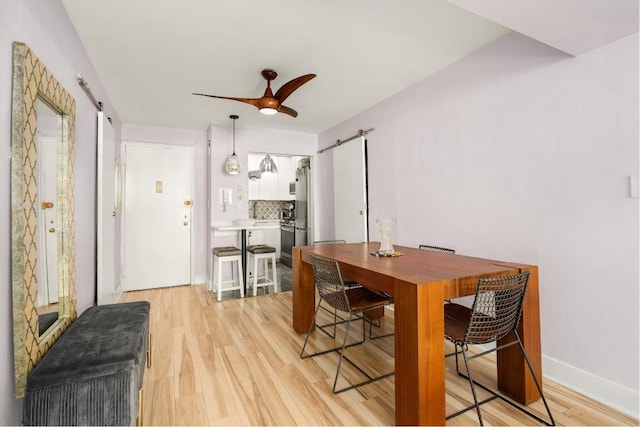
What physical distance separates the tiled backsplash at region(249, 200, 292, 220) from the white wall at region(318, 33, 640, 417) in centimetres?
453

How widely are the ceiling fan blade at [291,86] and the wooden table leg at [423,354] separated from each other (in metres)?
1.83

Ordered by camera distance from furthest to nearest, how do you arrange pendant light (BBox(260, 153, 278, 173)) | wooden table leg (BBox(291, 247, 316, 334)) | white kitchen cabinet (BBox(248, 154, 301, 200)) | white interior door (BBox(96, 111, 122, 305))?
white kitchen cabinet (BBox(248, 154, 301, 200)), pendant light (BBox(260, 153, 278, 173)), wooden table leg (BBox(291, 247, 316, 334)), white interior door (BBox(96, 111, 122, 305))

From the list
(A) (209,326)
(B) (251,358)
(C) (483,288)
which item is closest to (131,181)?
(A) (209,326)

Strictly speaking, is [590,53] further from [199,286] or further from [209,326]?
[199,286]

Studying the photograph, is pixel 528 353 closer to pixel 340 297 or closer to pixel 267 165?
pixel 340 297

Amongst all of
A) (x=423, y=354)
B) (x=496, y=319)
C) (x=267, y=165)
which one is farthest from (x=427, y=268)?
(x=267, y=165)

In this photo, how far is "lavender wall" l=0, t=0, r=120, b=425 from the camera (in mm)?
1202

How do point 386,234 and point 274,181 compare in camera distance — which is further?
point 274,181

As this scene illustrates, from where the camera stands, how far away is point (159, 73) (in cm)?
281

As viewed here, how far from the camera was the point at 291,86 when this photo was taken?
8.50 feet

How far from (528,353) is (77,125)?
334 cm

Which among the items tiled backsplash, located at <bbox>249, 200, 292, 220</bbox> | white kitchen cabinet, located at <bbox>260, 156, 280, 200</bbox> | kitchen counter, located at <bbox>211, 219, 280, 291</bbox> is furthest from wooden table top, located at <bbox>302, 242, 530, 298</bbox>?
tiled backsplash, located at <bbox>249, 200, 292, 220</bbox>

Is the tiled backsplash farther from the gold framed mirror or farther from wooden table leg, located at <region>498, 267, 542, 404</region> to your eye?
wooden table leg, located at <region>498, 267, 542, 404</region>

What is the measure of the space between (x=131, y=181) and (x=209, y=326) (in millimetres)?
2672
